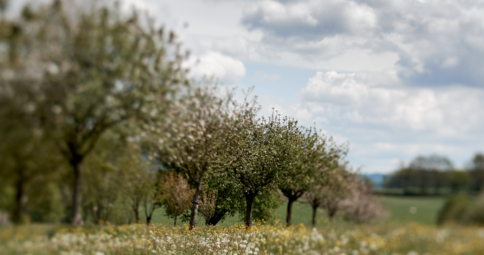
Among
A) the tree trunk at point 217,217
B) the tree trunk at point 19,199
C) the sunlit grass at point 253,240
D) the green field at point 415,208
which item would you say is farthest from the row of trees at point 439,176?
the tree trunk at point 217,217

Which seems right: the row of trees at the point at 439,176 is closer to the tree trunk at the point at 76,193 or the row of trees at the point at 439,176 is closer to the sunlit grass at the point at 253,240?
the sunlit grass at the point at 253,240

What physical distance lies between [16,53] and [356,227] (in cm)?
1112

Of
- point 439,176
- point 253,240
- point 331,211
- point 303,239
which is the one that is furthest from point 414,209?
point 331,211

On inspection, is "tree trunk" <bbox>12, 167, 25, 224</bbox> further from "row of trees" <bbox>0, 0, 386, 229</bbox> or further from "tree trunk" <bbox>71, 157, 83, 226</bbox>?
"tree trunk" <bbox>71, 157, 83, 226</bbox>

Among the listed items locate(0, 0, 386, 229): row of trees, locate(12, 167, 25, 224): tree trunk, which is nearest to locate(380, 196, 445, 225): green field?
locate(0, 0, 386, 229): row of trees

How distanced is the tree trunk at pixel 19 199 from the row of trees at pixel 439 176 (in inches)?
365

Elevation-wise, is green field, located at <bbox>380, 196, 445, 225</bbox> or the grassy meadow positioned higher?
green field, located at <bbox>380, 196, 445, 225</bbox>

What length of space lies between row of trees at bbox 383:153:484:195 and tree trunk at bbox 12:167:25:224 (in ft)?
30.4

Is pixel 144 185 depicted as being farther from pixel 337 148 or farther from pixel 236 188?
pixel 337 148

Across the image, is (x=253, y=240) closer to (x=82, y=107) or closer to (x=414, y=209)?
(x=414, y=209)

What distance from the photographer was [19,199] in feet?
25.4

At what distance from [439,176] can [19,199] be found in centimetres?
998

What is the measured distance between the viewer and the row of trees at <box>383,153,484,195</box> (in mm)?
7684

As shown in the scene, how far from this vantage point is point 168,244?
45.2 feet
